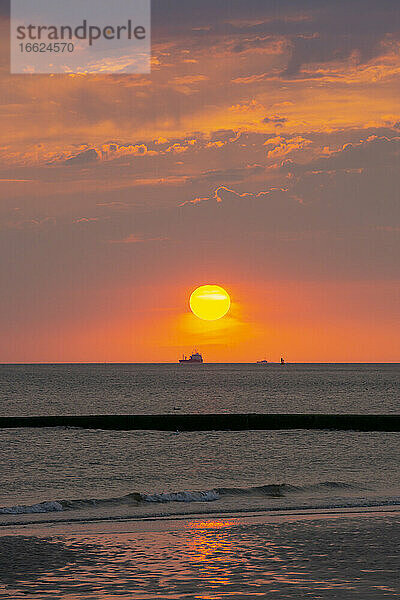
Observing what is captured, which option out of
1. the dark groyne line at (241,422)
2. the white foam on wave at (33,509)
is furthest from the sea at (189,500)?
the dark groyne line at (241,422)

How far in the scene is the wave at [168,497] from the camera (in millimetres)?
27955

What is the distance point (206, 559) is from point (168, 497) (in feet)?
44.6

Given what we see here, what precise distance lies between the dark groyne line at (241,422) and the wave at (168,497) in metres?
16.5

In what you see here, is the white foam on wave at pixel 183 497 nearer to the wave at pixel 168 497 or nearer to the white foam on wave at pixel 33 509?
the wave at pixel 168 497

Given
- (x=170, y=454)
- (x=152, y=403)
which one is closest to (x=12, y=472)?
(x=170, y=454)

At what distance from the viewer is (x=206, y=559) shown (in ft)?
57.8

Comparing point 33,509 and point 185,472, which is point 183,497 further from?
Result: point 185,472

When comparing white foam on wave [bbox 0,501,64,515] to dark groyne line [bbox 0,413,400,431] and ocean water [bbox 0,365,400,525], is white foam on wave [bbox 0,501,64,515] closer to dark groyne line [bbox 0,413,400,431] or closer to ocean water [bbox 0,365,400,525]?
ocean water [bbox 0,365,400,525]

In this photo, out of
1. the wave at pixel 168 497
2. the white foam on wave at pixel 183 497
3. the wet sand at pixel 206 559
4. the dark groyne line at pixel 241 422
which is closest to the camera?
the wet sand at pixel 206 559

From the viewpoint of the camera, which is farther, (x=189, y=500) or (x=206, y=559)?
(x=189, y=500)

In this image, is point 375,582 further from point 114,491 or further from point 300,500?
point 114,491

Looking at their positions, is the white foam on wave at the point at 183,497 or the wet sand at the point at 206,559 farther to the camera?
the white foam on wave at the point at 183,497

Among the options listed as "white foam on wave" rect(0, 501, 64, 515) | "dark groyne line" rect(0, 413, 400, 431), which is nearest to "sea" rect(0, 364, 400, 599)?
"white foam on wave" rect(0, 501, 64, 515)

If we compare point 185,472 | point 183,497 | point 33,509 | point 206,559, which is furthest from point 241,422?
point 206,559
